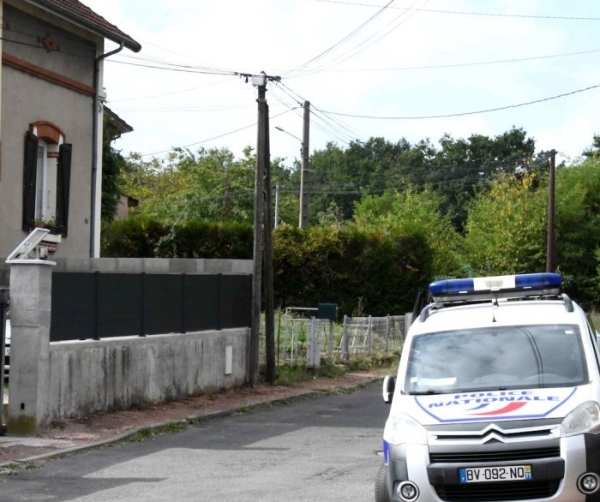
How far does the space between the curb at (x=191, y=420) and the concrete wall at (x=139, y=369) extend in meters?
1.10

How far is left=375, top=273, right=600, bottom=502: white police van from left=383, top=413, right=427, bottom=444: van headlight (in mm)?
10

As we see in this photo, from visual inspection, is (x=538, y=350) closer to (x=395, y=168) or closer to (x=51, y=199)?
(x=51, y=199)

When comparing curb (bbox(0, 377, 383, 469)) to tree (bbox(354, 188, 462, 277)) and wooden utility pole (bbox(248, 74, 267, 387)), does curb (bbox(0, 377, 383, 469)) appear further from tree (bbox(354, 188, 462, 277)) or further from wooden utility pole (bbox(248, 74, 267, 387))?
tree (bbox(354, 188, 462, 277))

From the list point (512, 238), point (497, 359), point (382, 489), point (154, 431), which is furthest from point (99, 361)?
point (512, 238)

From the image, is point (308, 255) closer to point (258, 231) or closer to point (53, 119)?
point (258, 231)

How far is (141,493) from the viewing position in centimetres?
1153

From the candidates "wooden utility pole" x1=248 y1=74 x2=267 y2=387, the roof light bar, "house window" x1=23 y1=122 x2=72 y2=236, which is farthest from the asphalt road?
"house window" x1=23 y1=122 x2=72 y2=236

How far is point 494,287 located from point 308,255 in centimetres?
2968

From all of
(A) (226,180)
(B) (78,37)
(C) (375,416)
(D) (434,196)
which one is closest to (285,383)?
(C) (375,416)

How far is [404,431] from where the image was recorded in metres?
9.08

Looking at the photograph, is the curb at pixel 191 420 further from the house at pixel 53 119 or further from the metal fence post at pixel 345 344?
the house at pixel 53 119

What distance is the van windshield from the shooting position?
962 cm

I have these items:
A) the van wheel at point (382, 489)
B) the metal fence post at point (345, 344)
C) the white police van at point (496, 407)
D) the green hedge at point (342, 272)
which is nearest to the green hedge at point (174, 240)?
the green hedge at point (342, 272)

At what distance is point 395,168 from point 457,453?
93.8 m
